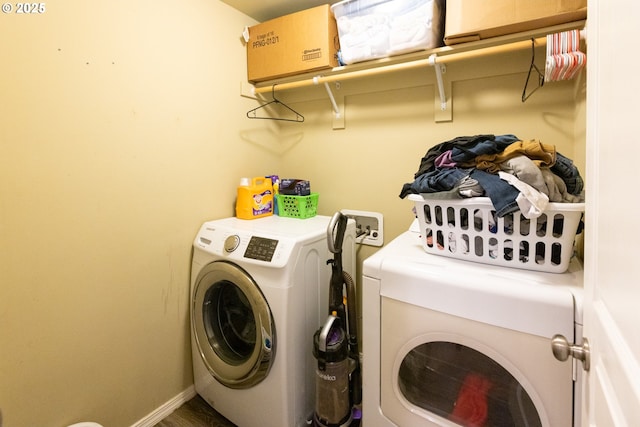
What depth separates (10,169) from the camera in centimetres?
106

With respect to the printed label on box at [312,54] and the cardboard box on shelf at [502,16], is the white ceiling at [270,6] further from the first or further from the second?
the cardboard box on shelf at [502,16]

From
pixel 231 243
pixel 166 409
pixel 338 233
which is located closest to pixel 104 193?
pixel 231 243

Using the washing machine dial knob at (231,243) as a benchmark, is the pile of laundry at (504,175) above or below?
above

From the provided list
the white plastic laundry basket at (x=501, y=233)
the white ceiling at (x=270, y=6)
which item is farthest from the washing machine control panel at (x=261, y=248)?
the white ceiling at (x=270, y=6)

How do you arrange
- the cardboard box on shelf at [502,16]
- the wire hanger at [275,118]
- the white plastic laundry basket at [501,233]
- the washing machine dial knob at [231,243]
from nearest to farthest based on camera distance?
the white plastic laundry basket at [501,233] < the cardboard box on shelf at [502,16] < the washing machine dial knob at [231,243] < the wire hanger at [275,118]

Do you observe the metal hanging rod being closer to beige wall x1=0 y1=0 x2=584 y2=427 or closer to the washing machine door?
beige wall x1=0 y1=0 x2=584 y2=427

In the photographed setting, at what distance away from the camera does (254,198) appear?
1777 mm

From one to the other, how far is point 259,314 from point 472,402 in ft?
2.67

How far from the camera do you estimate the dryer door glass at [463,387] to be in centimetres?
82

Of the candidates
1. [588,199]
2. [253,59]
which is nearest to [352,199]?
[253,59]

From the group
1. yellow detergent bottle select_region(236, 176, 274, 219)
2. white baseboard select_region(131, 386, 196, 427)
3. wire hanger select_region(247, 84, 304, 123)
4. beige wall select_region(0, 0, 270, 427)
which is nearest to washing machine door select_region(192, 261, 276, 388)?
beige wall select_region(0, 0, 270, 427)

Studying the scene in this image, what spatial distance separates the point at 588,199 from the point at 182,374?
1869 mm

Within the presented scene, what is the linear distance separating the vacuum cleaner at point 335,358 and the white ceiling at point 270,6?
4.25 ft

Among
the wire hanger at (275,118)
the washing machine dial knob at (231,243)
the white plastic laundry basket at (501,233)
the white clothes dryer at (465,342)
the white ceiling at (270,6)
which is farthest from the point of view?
the wire hanger at (275,118)
